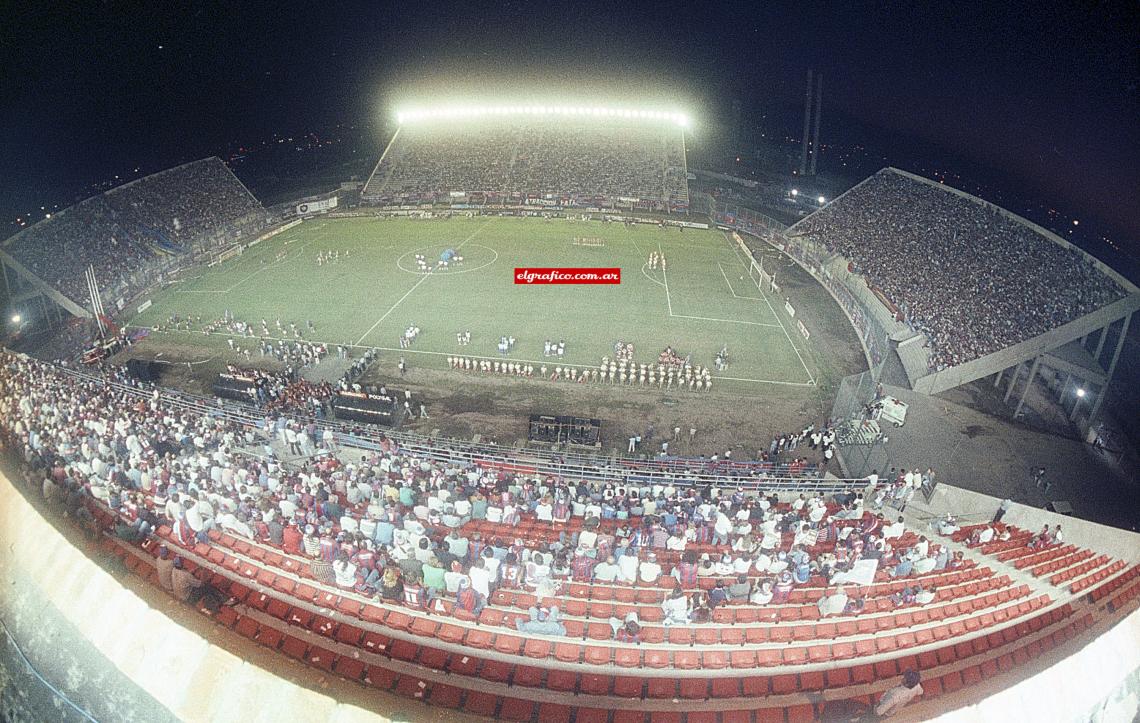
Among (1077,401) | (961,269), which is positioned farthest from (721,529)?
(961,269)

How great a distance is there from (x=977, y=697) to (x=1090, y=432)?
20.0 meters

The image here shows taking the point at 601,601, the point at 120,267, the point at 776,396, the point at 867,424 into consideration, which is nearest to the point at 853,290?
the point at 776,396

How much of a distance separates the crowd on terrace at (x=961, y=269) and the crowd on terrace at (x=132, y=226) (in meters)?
41.9

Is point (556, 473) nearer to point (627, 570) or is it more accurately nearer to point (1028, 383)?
point (627, 570)

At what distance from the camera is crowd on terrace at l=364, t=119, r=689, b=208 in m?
60.7

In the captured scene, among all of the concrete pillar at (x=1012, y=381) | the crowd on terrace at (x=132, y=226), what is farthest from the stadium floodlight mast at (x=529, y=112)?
the concrete pillar at (x=1012, y=381)

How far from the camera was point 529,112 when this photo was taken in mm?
70562

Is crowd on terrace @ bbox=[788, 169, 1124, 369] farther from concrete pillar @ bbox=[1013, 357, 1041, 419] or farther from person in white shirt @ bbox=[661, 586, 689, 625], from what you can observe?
person in white shirt @ bbox=[661, 586, 689, 625]

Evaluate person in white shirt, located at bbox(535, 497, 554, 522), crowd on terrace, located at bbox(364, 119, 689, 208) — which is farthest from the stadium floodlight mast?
person in white shirt, located at bbox(535, 497, 554, 522)

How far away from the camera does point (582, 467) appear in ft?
57.1

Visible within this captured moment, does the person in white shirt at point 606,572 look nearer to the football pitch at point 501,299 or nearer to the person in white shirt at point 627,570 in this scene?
the person in white shirt at point 627,570

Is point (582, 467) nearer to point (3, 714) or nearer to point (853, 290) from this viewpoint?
point (3, 714)

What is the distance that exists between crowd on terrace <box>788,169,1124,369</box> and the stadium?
213 millimetres

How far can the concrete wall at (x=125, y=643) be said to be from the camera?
6.09 metres
